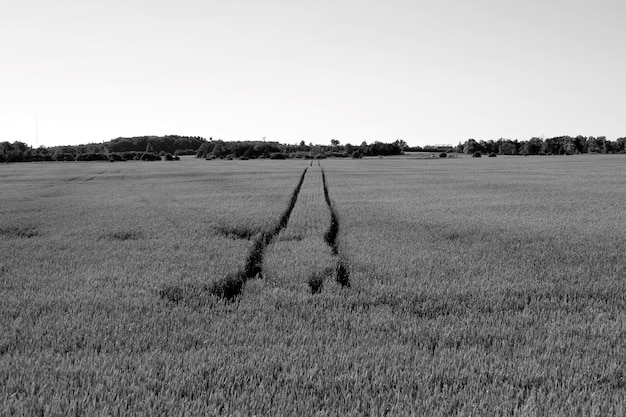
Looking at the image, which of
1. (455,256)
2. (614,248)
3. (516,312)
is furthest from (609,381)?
(614,248)

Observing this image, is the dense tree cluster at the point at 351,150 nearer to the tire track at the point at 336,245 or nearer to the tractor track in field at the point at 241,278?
the tire track at the point at 336,245

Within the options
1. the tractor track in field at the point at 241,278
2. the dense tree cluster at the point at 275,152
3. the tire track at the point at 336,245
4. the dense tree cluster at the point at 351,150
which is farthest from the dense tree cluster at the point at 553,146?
the tractor track in field at the point at 241,278

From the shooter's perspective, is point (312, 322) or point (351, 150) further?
point (351, 150)

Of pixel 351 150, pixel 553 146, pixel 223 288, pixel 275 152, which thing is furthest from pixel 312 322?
pixel 553 146

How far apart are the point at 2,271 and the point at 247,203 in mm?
19380

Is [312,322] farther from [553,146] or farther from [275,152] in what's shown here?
[553,146]

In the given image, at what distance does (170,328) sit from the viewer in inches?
336

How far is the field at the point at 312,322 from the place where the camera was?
6152 millimetres

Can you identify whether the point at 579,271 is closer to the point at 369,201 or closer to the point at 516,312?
the point at 516,312

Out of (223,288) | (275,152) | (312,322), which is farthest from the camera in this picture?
(275,152)

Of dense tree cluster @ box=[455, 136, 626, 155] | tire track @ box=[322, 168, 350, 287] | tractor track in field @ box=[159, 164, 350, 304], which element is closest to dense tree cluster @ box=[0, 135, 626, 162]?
dense tree cluster @ box=[455, 136, 626, 155]

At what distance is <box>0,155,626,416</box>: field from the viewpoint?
6.15 metres

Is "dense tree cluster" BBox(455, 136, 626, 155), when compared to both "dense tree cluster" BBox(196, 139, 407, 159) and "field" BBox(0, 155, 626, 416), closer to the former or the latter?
"dense tree cluster" BBox(196, 139, 407, 159)

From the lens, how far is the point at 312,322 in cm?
902
